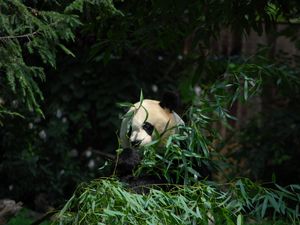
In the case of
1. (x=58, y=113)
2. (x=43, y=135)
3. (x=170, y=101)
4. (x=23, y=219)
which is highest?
(x=170, y=101)

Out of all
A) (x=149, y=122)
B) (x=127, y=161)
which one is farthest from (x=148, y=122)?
(x=127, y=161)

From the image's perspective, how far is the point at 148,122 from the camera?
15.4 ft

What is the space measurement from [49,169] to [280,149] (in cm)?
258

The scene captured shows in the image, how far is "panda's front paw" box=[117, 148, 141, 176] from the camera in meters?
4.27

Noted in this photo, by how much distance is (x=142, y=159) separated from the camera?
4.31 meters

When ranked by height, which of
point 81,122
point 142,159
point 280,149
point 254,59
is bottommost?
point 280,149

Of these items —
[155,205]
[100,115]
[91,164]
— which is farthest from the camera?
[91,164]

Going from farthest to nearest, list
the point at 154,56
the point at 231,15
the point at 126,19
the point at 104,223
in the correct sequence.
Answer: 1. the point at 154,56
2. the point at 126,19
3. the point at 231,15
4. the point at 104,223

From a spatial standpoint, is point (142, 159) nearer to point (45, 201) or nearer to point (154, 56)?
point (45, 201)

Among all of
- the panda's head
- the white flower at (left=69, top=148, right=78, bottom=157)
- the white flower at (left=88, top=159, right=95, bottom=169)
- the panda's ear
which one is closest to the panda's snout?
the panda's head

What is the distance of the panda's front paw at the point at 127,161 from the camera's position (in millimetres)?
4266

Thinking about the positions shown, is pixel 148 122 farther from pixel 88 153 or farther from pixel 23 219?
pixel 88 153

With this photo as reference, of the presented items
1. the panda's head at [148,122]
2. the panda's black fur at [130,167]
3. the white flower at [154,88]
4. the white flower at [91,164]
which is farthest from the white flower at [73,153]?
the panda's black fur at [130,167]

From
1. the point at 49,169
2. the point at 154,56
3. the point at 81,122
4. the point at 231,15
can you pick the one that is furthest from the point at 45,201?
the point at 231,15
